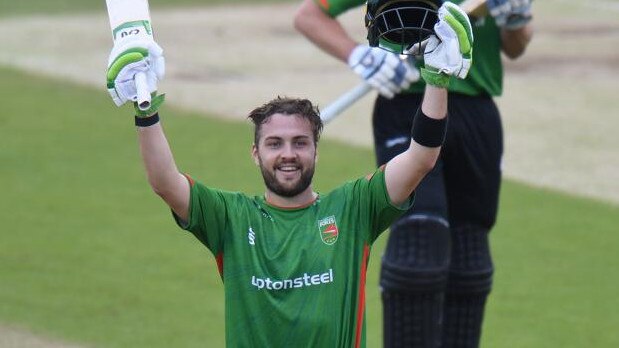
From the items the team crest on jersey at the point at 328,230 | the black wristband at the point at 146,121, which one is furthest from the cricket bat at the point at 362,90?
the black wristband at the point at 146,121

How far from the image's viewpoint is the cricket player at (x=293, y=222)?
513 centimetres

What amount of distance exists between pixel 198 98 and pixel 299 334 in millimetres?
9659

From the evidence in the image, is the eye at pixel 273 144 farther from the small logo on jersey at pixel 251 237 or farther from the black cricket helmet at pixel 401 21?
the black cricket helmet at pixel 401 21

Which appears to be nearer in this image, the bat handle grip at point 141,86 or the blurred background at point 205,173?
the bat handle grip at point 141,86

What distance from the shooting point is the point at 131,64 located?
4781 mm

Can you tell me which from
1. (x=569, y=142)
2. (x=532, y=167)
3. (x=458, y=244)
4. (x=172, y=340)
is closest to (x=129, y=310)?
(x=172, y=340)

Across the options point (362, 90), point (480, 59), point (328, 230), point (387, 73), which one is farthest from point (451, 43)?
point (362, 90)

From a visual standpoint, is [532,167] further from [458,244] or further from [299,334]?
[299,334]

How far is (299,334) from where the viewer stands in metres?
5.17

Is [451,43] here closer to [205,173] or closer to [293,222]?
[293,222]

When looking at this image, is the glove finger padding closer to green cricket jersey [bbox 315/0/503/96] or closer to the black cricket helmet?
the black cricket helmet

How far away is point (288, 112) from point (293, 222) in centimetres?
38

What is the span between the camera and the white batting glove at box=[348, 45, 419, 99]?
22.1 ft

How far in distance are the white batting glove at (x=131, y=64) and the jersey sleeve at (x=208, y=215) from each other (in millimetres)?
500
